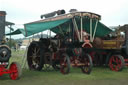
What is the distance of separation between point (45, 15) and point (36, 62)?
207 cm

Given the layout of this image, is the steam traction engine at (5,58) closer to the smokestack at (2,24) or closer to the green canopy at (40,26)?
the smokestack at (2,24)

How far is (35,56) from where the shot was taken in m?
8.11

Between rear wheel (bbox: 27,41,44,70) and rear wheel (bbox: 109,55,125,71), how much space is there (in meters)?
3.12

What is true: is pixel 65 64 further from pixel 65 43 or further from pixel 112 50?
pixel 112 50

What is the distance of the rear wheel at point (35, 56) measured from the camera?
773 cm

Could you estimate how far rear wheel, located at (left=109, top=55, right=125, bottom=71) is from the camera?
25.4 feet

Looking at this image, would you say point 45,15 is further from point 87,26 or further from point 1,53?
point 1,53

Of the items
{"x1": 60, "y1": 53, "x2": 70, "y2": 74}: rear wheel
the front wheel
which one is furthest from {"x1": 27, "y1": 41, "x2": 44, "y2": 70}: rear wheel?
the front wheel

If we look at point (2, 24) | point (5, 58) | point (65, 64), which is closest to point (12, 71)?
point (5, 58)

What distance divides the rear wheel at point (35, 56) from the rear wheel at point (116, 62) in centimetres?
312

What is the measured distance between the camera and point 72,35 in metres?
7.23

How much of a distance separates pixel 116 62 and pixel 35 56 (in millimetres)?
3530

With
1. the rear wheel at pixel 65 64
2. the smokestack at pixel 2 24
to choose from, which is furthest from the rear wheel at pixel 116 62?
the smokestack at pixel 2 24

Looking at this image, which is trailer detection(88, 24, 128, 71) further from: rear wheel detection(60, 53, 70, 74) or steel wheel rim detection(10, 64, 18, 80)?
steel wheel rim detection(10, 64, 18, 80)
